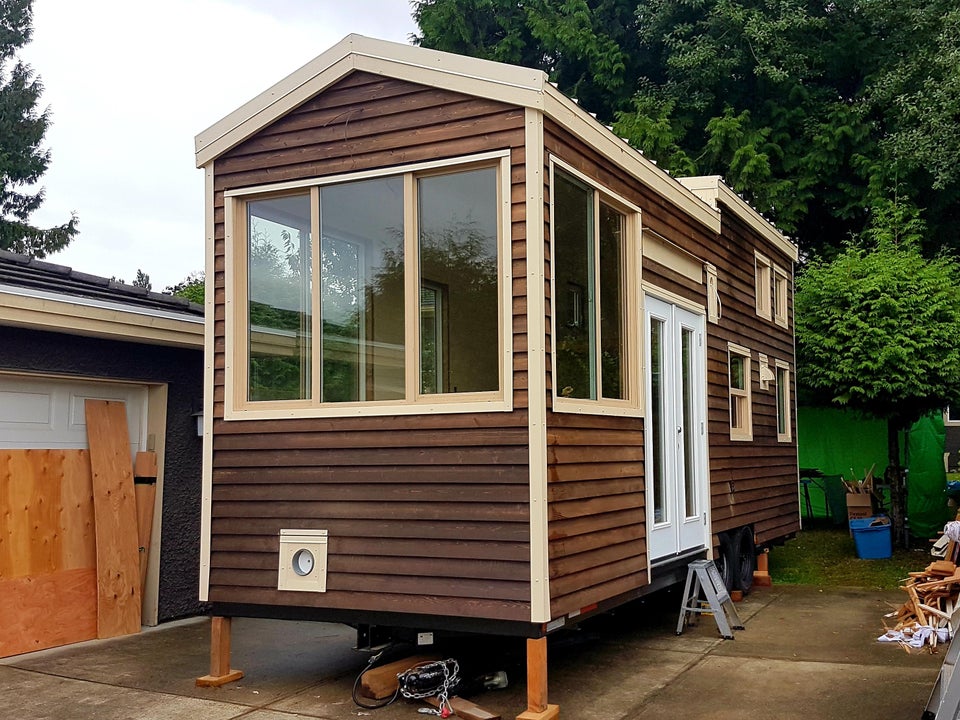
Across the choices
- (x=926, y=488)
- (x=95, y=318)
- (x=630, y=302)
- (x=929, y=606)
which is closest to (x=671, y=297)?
(x=630, y=302)

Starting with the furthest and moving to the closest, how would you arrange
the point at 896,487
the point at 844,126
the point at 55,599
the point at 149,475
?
the point at 844,126 → the point at 896,487 → the point at 149,475 → the point at 55,599

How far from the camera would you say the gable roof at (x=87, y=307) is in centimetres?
680

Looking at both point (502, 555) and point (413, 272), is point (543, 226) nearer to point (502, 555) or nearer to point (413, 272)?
point (413, 272)

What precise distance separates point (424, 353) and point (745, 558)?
5149 millimetres

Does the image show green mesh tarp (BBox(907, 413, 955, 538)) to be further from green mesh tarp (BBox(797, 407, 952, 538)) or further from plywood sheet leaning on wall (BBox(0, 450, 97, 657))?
plywood sheet leaning on wall (BBox(0, 450, 97, 657))

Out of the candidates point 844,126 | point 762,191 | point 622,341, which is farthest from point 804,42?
point 622,341

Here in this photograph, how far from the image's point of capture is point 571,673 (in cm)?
647

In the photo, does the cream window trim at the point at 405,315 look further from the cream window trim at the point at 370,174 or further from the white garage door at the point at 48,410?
the white garage door at the point at 48,410

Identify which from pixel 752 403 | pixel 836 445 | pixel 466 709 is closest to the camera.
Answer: pixel 466 709

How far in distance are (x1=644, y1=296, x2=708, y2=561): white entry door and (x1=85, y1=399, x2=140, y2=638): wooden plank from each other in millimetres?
4019

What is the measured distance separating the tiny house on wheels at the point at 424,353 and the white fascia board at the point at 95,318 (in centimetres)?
136

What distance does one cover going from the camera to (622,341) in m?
6.59

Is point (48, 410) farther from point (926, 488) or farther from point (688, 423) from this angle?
point (926, 488)

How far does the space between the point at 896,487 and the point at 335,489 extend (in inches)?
343
